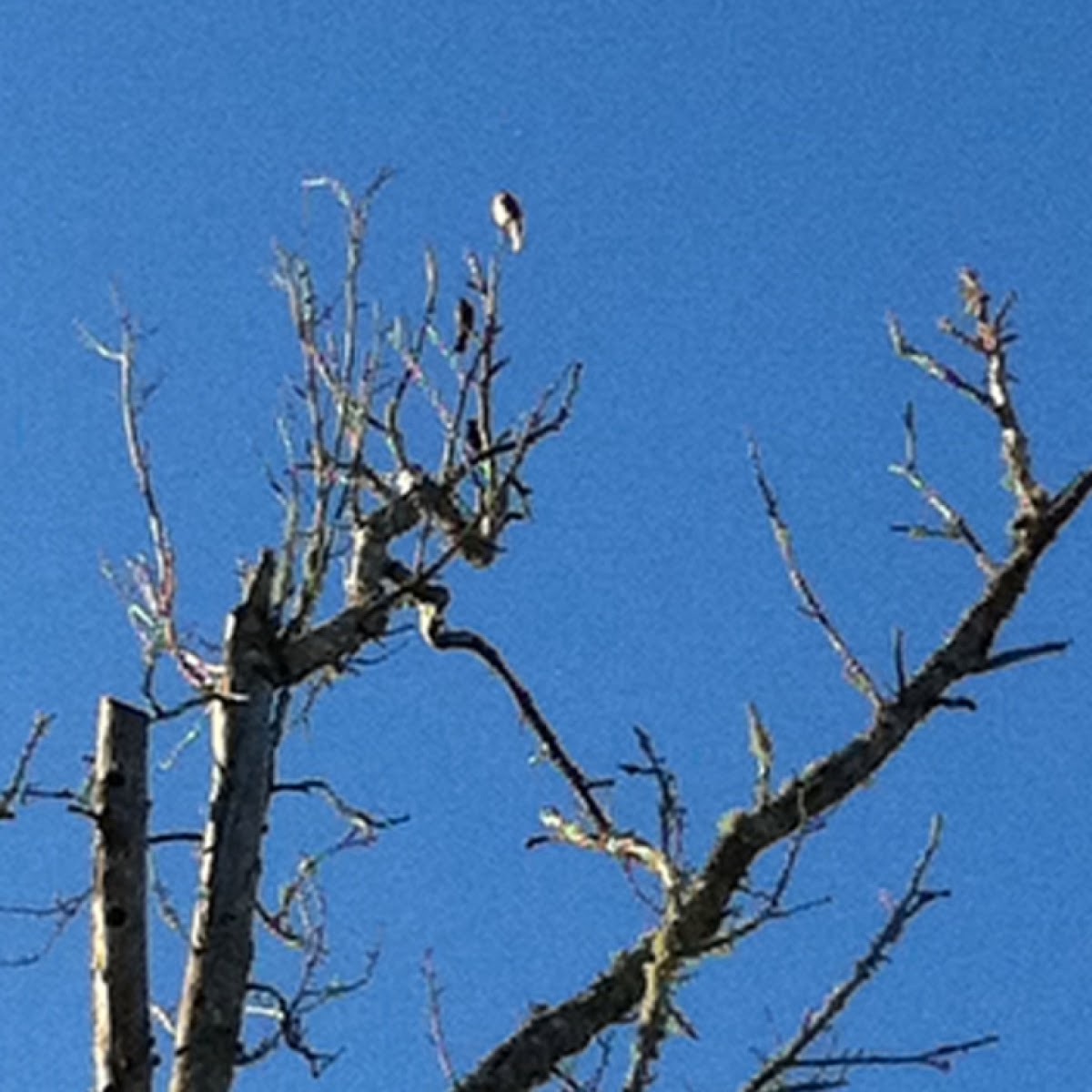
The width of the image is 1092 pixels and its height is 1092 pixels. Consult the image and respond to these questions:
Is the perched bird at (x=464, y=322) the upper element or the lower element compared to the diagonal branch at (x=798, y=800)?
upper

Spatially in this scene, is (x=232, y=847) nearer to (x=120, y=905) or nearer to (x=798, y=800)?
(x=120, y=905)

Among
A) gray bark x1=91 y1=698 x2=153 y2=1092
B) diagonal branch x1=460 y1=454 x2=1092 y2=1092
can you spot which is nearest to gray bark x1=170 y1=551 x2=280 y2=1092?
gray bark x1=91 y1=698 x2=153 y2=1092

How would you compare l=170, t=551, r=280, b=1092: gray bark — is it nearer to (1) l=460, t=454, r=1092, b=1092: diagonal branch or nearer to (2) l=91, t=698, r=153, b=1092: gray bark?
(2) l=91, t=698, r=153, b=1092: gray bark

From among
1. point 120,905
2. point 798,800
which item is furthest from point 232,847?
point 798,800

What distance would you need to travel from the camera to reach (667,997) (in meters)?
4.49

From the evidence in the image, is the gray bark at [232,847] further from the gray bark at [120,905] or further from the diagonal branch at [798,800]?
the diagonal branch at [798,800]

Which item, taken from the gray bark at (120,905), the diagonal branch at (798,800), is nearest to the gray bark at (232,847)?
the gray bark at (120,905)

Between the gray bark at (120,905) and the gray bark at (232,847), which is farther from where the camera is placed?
the gray bark at (232,847)

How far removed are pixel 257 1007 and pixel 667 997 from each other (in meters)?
2.12

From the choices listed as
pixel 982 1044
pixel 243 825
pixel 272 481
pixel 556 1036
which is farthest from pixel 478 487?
pixel 982 1044

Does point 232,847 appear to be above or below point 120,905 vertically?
above

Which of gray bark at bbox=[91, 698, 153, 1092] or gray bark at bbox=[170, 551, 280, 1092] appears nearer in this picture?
gray bark at bbox=[91, 698, 153, 1092]

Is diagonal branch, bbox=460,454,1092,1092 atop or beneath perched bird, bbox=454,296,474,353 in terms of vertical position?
beneath

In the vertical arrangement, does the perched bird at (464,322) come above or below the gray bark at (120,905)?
above
